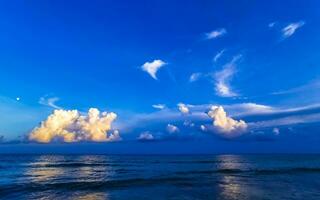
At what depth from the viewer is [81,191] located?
1358 inches

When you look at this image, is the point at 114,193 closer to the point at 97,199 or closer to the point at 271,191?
the point at 97,199

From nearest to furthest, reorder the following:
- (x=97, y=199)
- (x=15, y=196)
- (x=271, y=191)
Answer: (x=97, y=199) → (x=15, y=196) → (x=271, y=191)

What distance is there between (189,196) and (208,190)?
5015 millimetres

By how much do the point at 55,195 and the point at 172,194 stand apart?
10535mm

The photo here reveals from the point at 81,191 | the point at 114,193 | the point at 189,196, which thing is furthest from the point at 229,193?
the point at 81,191

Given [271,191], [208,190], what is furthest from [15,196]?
[271,191]

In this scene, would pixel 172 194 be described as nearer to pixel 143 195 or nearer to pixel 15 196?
pixel 143 195

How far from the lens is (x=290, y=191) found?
34125 millimetres

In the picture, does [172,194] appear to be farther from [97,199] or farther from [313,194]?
[313,194]

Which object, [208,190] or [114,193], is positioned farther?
[208,190]

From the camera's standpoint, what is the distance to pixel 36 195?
32.0 metres

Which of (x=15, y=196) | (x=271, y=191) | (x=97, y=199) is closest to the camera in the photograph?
(x=97, y=199)

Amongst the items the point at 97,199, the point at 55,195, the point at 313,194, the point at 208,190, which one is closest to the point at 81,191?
A: the point at 55,195

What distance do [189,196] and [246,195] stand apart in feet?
16.3
